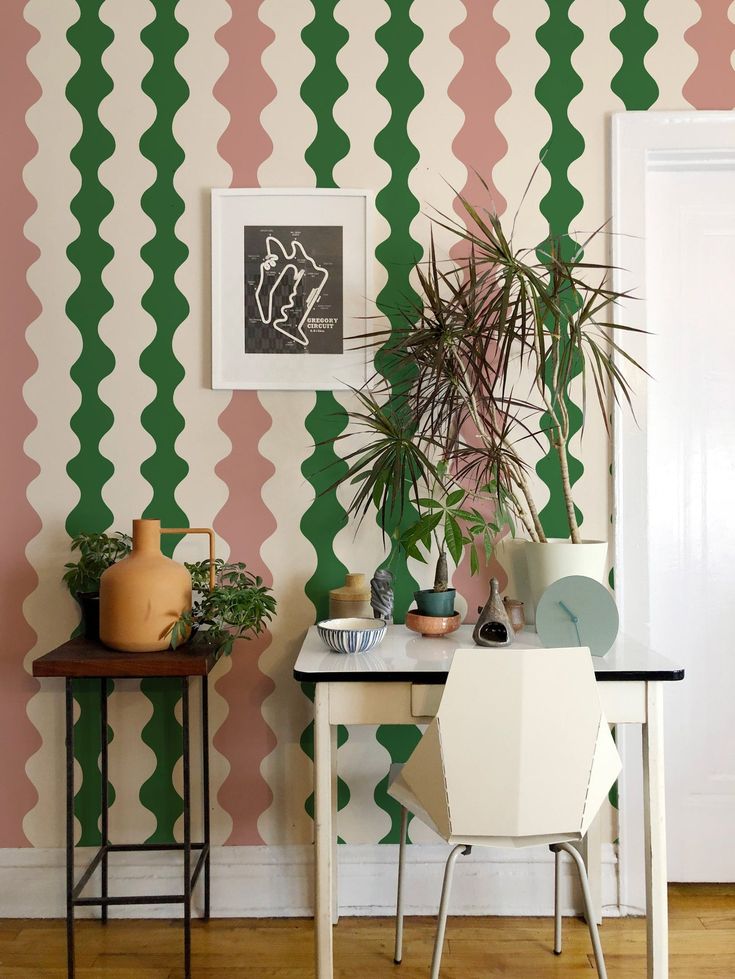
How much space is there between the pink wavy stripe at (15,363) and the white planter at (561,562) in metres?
1.41

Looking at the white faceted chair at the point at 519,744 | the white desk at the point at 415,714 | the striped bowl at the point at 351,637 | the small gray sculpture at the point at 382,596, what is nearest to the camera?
the white faceted chair at the point at 519,744

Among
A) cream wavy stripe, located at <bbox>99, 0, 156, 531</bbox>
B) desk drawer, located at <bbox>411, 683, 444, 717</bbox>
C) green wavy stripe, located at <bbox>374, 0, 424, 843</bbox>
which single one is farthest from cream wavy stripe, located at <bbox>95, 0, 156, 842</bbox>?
desk drawer, located at <bbox>411, 683, 444, 717</bbox>

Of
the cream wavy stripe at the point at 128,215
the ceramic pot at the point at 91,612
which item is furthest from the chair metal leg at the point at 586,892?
the cream wavy stripe at the point at 128,215

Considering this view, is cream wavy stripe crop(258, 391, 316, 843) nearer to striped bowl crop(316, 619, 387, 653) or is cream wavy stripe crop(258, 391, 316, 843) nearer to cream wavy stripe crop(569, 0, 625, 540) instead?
striped bowl crop(316, 619, 387, 653)

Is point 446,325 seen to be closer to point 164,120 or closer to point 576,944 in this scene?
point 164,120

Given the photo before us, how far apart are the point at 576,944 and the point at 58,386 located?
6.88ft

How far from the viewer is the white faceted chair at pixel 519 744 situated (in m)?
1.62

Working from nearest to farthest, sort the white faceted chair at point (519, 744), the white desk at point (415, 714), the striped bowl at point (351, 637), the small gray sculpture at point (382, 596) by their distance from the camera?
the white faceted chair at point (519, 744)
the white desk at point (415, 714)
the striped bowl at point (351, 637)
the small gray sculpture at point (382, 596)

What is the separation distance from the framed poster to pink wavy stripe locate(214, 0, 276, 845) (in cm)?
10

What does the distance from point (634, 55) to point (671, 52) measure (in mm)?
107

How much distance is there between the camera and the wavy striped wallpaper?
7.77 feet

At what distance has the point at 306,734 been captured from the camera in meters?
2.39

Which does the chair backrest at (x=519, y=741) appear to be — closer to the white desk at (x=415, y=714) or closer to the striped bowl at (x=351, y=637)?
the white desk at (x=415, y=714)

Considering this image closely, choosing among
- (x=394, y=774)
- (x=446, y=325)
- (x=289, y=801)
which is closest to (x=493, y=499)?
(x=446, y=325)
